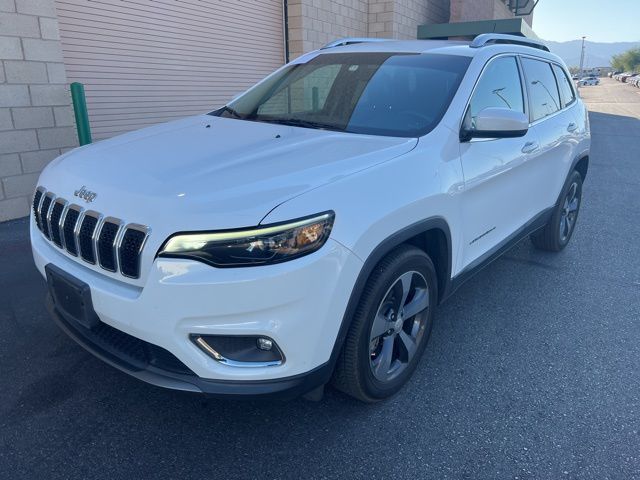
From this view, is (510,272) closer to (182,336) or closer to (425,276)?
(425,276)

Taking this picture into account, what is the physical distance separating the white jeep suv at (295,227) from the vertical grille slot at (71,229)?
0.03 ft

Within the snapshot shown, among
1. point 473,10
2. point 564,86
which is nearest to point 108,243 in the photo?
point 564,86

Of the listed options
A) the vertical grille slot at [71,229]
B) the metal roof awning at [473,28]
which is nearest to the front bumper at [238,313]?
the vertical grille slot at [71,229]

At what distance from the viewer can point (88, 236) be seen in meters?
2.24

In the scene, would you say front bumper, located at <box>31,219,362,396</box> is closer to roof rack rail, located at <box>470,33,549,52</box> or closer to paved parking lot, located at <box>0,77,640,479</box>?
paved parking lot, located at <box>0,77,640,479</box>

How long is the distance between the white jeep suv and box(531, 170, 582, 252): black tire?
136 centimetres

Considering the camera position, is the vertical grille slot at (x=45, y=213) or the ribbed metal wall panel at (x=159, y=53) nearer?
the vertical grille slot at (x=45, y=213)

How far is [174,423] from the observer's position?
250cm

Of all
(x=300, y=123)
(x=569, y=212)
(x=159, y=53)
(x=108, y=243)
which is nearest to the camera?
(x=108, y=243)

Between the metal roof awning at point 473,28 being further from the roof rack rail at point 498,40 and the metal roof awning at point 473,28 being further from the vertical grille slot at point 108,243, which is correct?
the vertical grille slot at point 108,243

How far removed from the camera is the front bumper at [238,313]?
6.31ft

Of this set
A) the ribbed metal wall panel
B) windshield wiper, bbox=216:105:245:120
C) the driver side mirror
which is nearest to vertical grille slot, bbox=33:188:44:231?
windshield wiper, bbox=216:105:245:120

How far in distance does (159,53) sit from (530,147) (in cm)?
587

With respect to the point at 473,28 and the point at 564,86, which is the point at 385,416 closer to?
the point at 564,86
